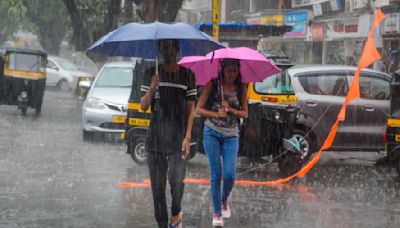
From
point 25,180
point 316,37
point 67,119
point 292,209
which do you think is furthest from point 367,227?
point 316,37

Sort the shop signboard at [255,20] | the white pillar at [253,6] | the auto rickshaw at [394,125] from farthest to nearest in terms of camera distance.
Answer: the white pillar at [253,6] < the shop signboard at [255,20] < the auto rickshaw at [394,125]

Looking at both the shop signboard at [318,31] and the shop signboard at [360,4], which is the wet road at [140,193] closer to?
the shop signboard at [360,4]

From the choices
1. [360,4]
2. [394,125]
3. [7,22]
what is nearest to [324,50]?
[360,4]

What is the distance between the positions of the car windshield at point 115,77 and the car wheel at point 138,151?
12.6 ft

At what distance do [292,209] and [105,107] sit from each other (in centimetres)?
729

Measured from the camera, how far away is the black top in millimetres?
6613

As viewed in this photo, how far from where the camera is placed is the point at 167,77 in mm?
6648

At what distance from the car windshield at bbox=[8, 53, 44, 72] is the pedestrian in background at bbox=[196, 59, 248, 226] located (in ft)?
48.2

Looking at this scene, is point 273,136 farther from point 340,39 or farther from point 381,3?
point 340,39

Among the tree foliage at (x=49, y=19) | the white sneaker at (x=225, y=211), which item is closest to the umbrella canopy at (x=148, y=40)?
the white sneaker at (x=225, y=211)

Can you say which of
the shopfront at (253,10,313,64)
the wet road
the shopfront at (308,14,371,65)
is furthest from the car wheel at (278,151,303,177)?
the shopfront at (253,10,313,64)

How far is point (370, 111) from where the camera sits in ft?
43.8

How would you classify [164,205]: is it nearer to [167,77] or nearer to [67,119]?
[167,77]

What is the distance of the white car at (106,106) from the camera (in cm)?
1516
